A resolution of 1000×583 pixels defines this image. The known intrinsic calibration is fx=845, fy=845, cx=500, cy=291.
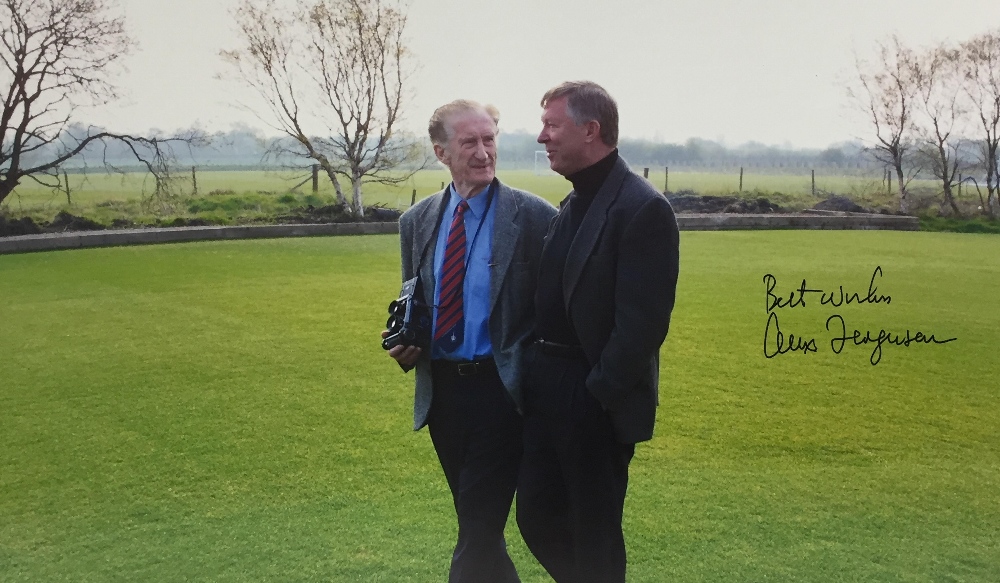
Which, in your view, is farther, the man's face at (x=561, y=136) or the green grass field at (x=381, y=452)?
the green grass field at (x=381, y=452)

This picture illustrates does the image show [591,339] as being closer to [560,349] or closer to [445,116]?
[560,349]

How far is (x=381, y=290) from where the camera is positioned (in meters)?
9.77

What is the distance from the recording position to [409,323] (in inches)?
102

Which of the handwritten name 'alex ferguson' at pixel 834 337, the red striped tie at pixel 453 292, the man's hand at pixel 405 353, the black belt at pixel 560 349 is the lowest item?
the handwritten name 'alex ferguson' at pixel 834 337

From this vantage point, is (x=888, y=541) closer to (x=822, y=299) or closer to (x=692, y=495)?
(x=692, y=495)

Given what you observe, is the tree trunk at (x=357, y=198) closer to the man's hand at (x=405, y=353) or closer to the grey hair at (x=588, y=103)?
the man's hand at (x=405, y=353)

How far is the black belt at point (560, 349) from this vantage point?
235cm

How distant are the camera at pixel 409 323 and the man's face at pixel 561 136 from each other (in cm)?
65

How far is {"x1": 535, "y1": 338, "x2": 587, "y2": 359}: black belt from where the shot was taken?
2.35m

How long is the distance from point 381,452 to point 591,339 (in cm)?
233

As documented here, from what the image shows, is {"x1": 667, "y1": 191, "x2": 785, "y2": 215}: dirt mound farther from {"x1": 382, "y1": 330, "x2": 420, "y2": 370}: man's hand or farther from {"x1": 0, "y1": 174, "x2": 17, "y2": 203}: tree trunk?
{"x1": 382, "y1": 330, "x2": 420, "y2": 370}: man's hand
